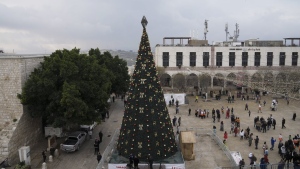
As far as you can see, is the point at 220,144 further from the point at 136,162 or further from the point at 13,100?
the point at 13,100

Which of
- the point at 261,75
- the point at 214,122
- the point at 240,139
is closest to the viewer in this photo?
the point at 240,139

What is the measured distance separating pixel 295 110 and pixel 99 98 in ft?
75.3

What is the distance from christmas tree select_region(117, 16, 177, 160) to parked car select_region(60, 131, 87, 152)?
5604mm

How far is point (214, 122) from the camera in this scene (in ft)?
86.7

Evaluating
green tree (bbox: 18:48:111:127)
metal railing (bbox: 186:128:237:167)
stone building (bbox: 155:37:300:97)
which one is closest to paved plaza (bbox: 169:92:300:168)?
metal railing (bbox: 186:128:237:167)

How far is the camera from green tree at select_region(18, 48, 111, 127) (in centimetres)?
1806

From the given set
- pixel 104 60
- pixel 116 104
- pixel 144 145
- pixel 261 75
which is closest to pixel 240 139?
pixel 144 145

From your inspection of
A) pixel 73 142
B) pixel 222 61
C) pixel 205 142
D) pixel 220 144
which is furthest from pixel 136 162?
pixel 222 61

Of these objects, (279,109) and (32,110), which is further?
(279,109)

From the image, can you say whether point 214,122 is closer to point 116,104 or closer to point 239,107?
point 239,107

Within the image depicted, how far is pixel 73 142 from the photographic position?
19.6m

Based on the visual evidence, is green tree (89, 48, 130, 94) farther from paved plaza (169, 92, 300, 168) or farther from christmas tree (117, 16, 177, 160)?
christmas tree (117, 16, 177, 160)

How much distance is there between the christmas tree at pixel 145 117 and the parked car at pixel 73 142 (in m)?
5.60

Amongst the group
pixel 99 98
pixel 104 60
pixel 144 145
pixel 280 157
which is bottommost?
pixel 280 157
